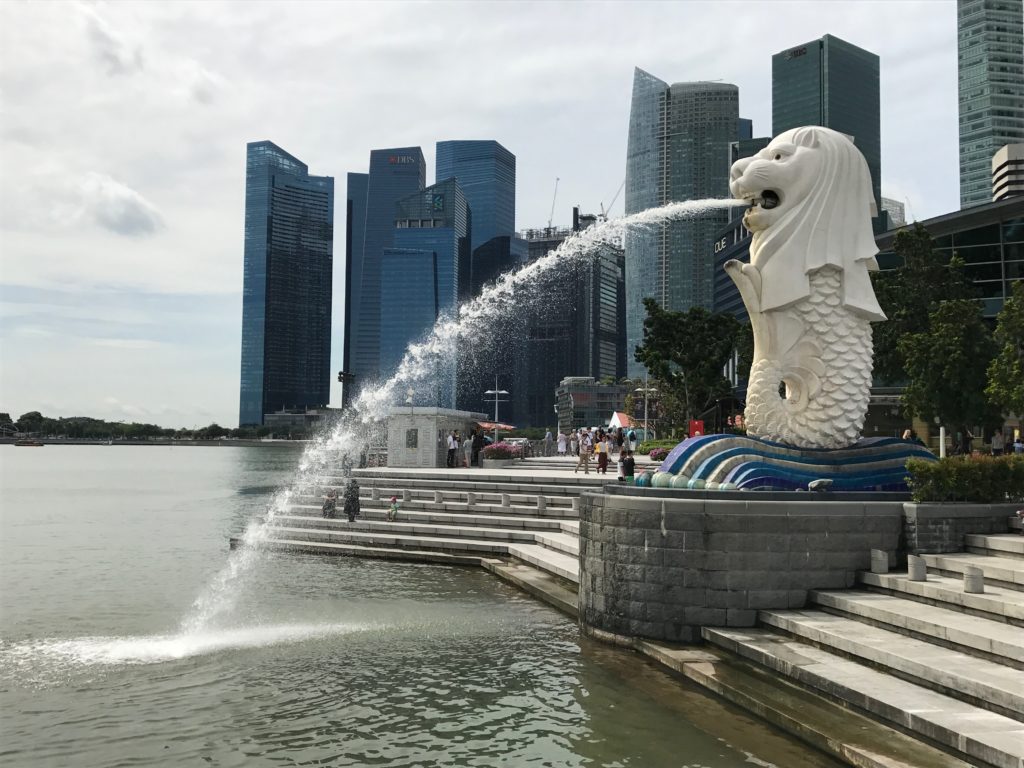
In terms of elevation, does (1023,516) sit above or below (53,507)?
above

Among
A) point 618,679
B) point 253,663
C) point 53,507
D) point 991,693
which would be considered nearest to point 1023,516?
point 991,693

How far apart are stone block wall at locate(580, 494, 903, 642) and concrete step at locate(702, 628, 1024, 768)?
756 millimetres

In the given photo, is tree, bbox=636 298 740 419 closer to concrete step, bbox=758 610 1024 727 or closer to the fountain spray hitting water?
the fountain spray hitting water

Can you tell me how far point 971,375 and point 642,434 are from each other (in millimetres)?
30725

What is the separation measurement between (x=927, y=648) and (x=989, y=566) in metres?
2.15

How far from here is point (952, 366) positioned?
27.2 metres

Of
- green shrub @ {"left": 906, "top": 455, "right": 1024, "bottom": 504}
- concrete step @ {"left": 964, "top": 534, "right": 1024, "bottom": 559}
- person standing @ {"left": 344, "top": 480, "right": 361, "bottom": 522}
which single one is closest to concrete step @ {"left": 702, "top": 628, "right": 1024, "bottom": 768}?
concrete step @ {"left": 964, "top": 534, "right": 1024, "bottom": 559}

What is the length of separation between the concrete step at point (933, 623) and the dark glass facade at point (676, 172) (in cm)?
17705

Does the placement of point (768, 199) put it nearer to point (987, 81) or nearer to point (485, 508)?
point (485, 508)

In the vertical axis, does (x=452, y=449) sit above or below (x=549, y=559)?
above

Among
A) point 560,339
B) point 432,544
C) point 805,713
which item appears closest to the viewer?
point 805,713

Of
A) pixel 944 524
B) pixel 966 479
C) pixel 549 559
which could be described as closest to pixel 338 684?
pixel 549 559

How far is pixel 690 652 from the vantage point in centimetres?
1064

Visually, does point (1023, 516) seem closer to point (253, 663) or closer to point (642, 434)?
point (253, 663)
